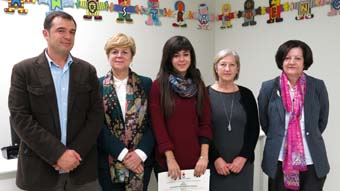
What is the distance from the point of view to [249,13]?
3.67 meters

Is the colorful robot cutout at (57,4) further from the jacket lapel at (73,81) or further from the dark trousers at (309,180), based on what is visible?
the dark trousers at (309,180)

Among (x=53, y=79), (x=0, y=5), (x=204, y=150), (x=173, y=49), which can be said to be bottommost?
(x=204, y=150)

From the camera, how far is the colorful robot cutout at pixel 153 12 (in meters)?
3.63

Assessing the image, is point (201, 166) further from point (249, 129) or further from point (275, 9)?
A: point (275, 9)

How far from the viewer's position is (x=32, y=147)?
1.57m

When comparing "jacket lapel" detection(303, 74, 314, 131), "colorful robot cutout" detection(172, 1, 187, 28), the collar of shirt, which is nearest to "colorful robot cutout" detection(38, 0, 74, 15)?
"colorful robot cutout" detection(172, 1, 187, 28)

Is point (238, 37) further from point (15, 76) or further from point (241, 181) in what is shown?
point (15, 76)

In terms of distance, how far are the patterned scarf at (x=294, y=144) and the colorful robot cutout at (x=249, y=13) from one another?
5.82ft

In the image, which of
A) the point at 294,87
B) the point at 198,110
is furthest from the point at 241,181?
the point at 294,87

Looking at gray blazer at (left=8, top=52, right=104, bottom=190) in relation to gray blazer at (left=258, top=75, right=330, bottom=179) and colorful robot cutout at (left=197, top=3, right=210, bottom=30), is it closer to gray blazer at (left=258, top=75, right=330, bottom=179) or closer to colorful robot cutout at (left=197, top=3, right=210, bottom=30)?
gray blazer at (left=258, top=75, right=330, bottom=179)

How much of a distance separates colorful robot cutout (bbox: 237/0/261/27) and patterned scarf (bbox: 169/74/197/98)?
1985 millimetres

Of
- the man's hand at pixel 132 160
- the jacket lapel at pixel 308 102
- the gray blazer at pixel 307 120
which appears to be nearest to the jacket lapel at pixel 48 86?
the man's hand at pixel 132 160

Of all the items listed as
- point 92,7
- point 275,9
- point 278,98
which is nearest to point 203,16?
point 275,9

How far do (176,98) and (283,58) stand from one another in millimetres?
703
